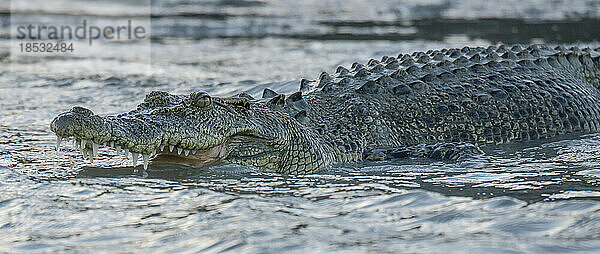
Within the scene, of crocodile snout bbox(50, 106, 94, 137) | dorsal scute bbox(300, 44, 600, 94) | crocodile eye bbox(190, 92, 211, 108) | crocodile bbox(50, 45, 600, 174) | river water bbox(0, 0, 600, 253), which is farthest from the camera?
dorsal scute bbox(300, 44, 600, 94)

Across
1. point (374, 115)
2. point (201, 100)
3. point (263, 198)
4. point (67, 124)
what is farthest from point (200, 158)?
point (374, 115)

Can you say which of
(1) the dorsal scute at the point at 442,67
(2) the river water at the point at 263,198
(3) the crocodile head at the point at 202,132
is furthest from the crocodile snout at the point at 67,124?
(1) the dorsal scute at the point at 442,67

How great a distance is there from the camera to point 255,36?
14.8 meters

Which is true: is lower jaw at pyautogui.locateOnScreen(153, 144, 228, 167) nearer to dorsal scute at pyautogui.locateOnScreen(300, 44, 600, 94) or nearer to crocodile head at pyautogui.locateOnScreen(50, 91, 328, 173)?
crocodile head at pyautogui.locateOnScreen(50, 91, 328, 173)

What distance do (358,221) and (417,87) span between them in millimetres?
2705

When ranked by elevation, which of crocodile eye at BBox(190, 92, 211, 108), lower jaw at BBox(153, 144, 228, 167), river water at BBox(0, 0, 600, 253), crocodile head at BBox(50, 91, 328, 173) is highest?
crocodile eye at BBox(190, 92, 211, 108)

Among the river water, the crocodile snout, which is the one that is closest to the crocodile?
the crocodile snout

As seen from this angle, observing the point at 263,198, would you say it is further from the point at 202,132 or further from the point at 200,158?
the point at 200,158

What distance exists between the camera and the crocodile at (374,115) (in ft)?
16.0

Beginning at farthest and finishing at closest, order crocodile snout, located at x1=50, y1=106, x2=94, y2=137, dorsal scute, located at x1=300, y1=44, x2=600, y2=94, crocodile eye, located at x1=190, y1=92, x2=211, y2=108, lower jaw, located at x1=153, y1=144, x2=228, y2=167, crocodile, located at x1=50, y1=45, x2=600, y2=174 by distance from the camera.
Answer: dorsal scute, located at x1=300, y1=44, x2=600, y2=94
lower jaw, located at x1=153, y1=144, x2=228, y2=167
crocodile eye, located at x1=190, y1=92, x2=211, y2=108
crocodile, located at x1=50, y1=45, x2=600, y2=174
crocodile snout, located at x1=50, y1=106, x2=94, y2=137

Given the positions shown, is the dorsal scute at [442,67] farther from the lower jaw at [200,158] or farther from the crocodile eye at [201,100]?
the crocodile eye at [201,100]

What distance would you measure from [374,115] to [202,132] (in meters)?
1.69

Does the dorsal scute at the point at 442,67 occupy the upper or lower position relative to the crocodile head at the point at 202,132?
upper

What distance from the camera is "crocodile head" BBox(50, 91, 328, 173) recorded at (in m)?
4.55
